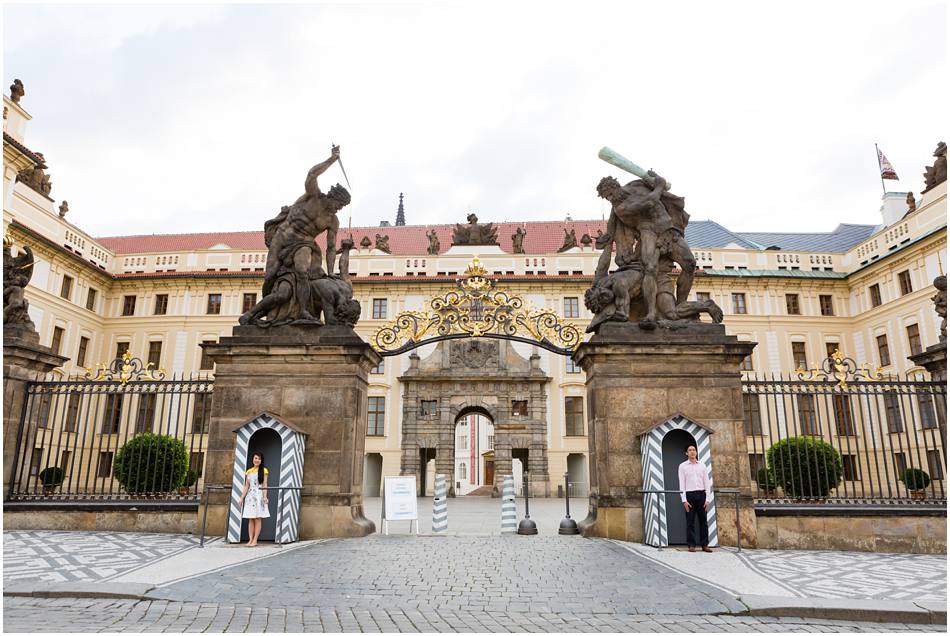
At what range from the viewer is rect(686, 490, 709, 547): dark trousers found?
8375 millimetres

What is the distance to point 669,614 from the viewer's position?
5215 mm

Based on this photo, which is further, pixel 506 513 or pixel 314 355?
pixel 506 513

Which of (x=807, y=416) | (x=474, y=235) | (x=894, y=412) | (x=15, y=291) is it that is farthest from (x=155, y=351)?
(x=894, y=412)

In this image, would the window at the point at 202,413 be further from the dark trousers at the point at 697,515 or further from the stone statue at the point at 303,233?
the dark trousers at the point at 697,515

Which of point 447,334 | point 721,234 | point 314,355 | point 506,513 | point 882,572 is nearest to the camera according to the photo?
point 882,572

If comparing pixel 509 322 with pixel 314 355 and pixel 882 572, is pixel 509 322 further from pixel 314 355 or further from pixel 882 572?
pixel 882 572

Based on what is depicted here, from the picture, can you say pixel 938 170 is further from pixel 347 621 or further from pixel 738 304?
pixel 347 621

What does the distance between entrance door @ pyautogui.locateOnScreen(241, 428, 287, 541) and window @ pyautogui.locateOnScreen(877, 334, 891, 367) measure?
3331cm

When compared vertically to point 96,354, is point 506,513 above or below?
below

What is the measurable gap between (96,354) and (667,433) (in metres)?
35.8

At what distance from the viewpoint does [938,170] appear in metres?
30.2

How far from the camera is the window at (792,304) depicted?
120ft

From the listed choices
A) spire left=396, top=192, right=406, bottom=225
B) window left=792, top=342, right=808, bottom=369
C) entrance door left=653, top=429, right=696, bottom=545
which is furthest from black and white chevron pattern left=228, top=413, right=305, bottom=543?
spire left=396, top=192, right=406, bottom=225

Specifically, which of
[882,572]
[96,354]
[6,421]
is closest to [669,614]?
[882,572]
